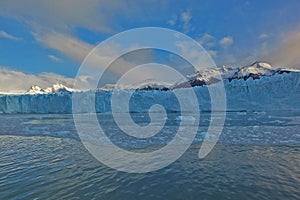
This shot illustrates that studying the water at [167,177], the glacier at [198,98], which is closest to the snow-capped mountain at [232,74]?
the glacier at [198,98]

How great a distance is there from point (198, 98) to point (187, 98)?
75.8 inches

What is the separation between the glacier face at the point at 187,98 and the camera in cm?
2561

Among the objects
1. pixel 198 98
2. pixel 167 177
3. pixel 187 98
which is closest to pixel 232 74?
pixel 187 98

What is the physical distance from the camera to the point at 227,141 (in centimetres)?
809

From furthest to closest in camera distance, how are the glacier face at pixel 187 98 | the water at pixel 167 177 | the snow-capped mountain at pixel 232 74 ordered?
the snow-capped mountain at pixel 232 74, the glacier face at pixel 187 98, the water at pixel 167 177

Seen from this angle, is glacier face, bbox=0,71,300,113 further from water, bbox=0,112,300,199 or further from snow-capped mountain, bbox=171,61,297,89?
snow-capped mountain, bbox=171,61,297,89

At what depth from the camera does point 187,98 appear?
103 feet

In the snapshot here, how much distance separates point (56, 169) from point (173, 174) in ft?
9.70

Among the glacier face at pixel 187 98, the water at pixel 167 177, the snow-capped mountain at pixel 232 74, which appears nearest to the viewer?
the water at pixel 167 177

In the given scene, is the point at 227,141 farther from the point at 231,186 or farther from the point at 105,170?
the point at 105,170

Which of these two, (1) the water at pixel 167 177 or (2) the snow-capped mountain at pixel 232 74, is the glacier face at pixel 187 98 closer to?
(1) the water at pixel 167 177

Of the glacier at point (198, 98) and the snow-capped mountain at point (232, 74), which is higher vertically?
the snow-capped mountain at point (232, 74)

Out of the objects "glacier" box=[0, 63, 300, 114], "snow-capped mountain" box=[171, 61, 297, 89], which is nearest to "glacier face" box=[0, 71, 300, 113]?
"glacier" box=[0, 63, 300, 114]

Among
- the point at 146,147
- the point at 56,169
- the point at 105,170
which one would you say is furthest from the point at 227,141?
the point at 56,169
